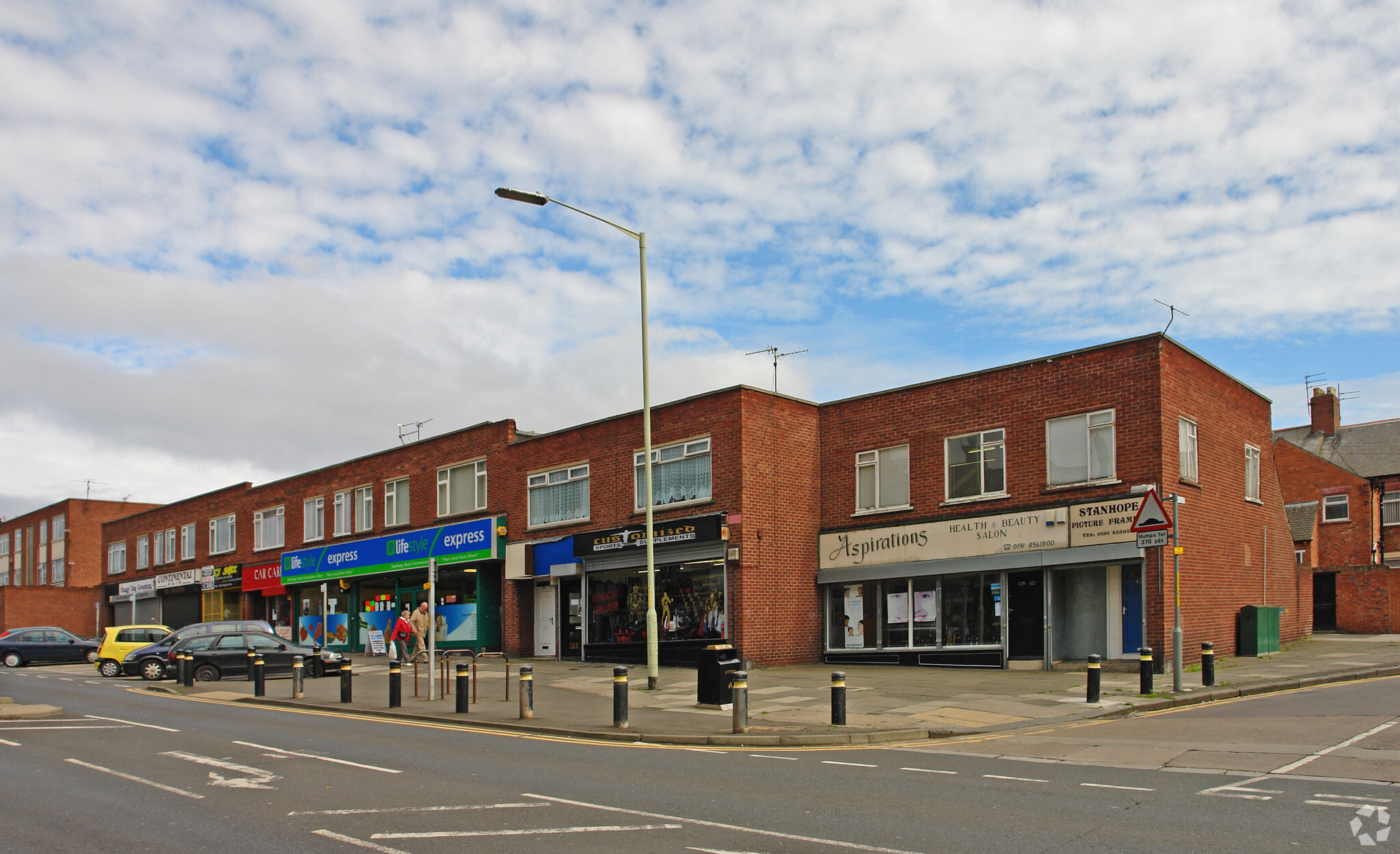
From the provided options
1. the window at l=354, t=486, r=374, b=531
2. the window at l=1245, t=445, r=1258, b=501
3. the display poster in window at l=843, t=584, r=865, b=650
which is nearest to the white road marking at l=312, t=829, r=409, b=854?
the display poster in window at l=843, t=584, r=865, b=650

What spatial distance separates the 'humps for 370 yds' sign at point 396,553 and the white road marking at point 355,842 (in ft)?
76.2

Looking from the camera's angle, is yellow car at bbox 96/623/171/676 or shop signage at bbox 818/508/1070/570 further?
yellow car at bbox 96/623/171/676

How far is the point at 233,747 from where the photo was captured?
45.0 feet

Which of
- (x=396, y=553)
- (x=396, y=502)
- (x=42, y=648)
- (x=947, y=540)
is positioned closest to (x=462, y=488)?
(x=396, y=553)

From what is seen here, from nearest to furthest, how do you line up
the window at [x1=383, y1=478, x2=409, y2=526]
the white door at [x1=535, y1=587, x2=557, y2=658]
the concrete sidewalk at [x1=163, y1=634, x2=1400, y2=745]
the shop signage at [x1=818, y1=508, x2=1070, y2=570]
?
the concrete sidewalk at [x1=163, y1=634, x2=1400, y2=745], the shop signage at [x1=818, y1=508, x2=1070, y2=570], the white door at [x1=535, y1=587, x2=557, y2=658], the window at [x1=383, y1=478, x2=409, y2=526]

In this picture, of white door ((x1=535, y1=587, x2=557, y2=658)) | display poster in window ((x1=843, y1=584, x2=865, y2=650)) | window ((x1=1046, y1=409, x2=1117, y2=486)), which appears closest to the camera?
window ((x1=1046, y1=409, x2=1117, y2=486))

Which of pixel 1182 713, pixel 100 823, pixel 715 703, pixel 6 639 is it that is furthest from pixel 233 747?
pixel 6 639

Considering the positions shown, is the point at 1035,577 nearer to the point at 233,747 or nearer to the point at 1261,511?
the point at 1261,511

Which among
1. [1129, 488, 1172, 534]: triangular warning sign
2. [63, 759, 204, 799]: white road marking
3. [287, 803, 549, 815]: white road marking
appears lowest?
[63, 759, 204, 799]: white road marking

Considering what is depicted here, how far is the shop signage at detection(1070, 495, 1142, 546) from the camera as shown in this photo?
2109 cm

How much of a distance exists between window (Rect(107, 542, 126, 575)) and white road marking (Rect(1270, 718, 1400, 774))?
57.5 m

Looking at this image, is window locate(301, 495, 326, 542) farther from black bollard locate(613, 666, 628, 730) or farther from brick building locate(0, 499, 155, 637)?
black bollard locate(613, 666, 628, 730)

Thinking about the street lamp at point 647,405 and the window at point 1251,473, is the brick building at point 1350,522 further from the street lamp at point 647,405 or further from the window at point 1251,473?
the street lamp at point 647,405

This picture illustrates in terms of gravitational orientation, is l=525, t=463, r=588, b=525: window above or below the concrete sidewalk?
above
